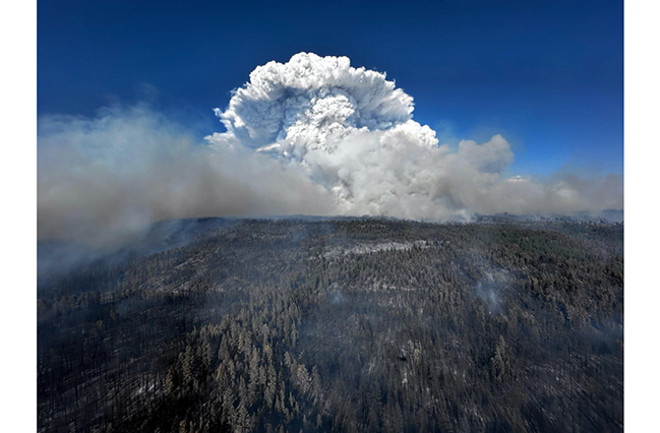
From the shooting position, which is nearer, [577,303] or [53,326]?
[53,326]

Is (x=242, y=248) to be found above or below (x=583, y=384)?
above

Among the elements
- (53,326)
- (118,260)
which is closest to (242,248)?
(118,260)

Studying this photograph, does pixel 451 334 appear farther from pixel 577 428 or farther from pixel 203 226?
pixel 203 226

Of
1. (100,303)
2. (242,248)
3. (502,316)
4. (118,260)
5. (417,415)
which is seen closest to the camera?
(417,415)

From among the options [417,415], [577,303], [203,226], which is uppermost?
[203,226]

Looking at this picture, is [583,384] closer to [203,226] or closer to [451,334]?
[451,334]

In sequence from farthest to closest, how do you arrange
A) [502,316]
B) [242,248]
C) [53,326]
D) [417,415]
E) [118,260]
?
[242,248] < [118,260] < [502,316] < [53,326] < [417,415]
